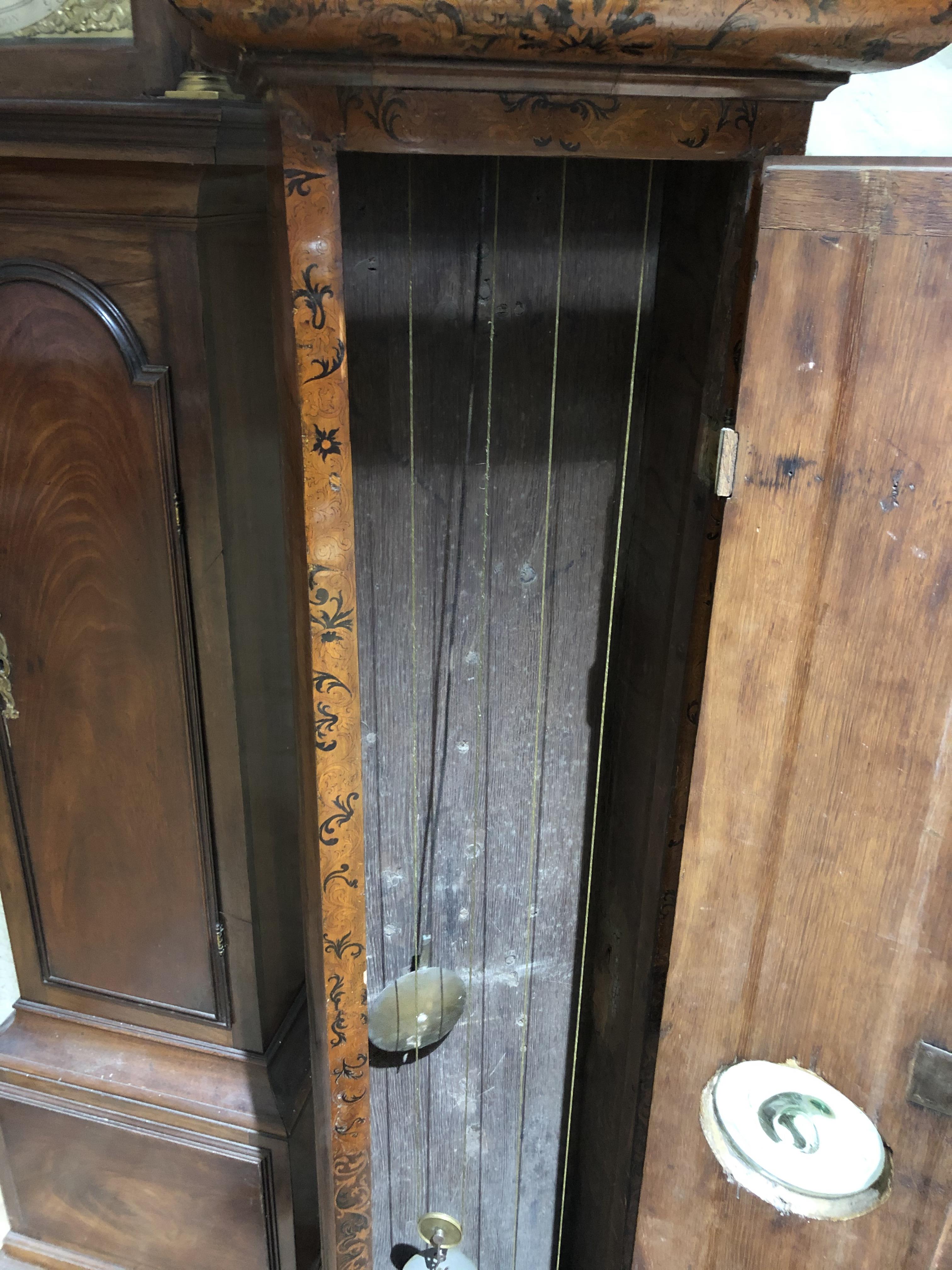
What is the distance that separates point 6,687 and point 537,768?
73 cm

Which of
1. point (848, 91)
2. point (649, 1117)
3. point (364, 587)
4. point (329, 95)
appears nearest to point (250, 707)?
point (364, 587)

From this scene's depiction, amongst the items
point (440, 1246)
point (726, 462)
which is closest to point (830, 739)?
point (726, 462)

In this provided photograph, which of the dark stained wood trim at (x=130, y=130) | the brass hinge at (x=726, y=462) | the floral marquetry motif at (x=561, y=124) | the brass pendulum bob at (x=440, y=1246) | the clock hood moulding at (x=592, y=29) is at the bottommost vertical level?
the brass pendulum bob at (x=440, y=1246)

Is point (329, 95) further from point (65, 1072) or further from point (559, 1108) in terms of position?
point (65, 1072)

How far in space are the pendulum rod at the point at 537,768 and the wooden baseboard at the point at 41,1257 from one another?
0.77 meters

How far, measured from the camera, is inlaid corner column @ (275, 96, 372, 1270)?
61 centimetres

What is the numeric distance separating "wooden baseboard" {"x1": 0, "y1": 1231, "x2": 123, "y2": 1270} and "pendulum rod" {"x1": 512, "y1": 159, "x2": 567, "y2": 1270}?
77cm

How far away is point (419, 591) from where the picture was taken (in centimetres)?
101

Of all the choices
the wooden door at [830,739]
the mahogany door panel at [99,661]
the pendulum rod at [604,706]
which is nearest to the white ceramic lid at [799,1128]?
the wooden door at [830,739]

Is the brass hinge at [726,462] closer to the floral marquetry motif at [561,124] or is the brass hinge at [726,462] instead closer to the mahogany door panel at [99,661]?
the floral marquetry motif at [561,124]

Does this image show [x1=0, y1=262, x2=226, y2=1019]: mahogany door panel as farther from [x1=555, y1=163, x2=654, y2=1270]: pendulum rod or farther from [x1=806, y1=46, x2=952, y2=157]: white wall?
[x1=806, y1=46, x2=952, y2=157]: white wall

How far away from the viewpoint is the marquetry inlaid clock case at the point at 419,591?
0.61 metres

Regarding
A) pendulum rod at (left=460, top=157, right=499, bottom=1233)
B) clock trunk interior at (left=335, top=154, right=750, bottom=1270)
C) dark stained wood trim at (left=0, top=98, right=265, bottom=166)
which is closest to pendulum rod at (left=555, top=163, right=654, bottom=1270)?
clock trunk interior at (left=335, top=154, right=750, bottom=1270)

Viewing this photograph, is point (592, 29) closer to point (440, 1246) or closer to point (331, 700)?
point (331, 700)
